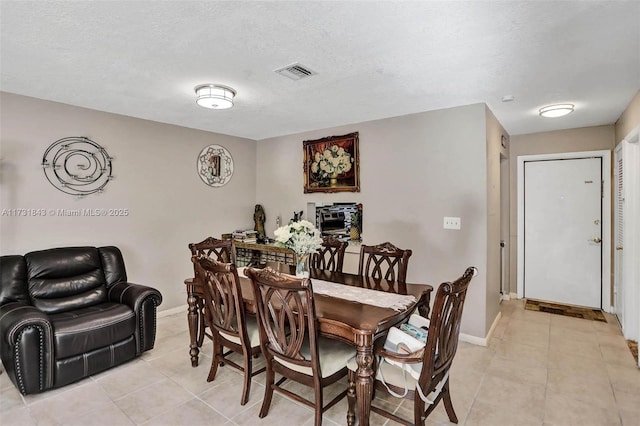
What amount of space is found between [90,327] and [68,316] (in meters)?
0.26

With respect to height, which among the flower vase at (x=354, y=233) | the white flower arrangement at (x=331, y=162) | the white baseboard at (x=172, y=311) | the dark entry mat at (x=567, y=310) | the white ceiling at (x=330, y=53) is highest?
the white ceiling at (x=330, y=53)

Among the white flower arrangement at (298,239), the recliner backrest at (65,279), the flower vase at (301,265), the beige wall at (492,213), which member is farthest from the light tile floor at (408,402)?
the white flower arrangement at (298,239)

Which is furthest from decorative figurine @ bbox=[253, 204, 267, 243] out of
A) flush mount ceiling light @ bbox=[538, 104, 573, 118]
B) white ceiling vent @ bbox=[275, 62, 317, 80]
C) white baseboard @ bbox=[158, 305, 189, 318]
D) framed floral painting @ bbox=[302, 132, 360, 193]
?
flush mount ceiling light @ bbox=[538, 104, 573, 118]

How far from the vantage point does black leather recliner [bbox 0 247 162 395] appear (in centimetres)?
239

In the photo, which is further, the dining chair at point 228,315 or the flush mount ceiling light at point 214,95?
the flush mount ceiling light at point 214,95

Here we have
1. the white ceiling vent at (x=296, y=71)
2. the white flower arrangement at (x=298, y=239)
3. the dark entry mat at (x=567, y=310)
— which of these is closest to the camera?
the white ceiling vent at (x=296, y=71)

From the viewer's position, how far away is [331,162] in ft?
14.7

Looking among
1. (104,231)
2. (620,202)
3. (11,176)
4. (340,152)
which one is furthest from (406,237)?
(11,176)

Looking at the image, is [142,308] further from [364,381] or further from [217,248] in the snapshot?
[364,381]

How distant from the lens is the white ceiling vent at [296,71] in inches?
98.2

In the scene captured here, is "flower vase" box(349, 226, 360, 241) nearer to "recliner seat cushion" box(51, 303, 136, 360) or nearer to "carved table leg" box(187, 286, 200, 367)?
"carved table leg" box(187, 286, 200, 367)

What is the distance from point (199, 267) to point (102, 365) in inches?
49.3

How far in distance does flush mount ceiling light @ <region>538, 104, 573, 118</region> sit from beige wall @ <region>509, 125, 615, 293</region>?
1.11m

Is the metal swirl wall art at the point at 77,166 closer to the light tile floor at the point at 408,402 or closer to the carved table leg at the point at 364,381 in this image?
the light tile floor at the point at 408,402
